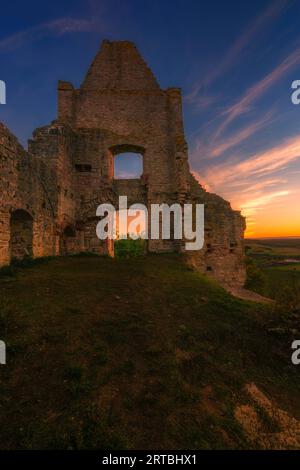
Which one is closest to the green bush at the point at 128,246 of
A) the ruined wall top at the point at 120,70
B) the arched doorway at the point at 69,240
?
the arched doorway at the point at 69,240

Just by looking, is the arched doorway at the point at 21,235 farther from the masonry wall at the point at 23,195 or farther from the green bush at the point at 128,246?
the green bush at the point at 128,246

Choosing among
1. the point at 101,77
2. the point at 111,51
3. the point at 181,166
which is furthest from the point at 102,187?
the point at 111,51

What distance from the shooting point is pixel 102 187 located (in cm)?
1383

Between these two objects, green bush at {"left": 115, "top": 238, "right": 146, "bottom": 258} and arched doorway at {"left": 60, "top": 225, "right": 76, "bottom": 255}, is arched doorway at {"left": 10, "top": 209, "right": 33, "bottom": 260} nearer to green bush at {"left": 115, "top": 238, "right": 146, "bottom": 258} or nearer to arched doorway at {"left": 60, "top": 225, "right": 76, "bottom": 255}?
arched doorway at {"left": 60, "top": 225, "right": 76, "bottom": 255}

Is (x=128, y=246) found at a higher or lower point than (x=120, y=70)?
lower

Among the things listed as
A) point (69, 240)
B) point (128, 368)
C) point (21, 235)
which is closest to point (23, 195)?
point (21, 235)

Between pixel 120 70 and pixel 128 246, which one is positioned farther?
pixel 128 246

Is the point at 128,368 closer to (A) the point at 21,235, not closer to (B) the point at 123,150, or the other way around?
(A) the point at 21,235

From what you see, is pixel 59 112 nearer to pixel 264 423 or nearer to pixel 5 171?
pixel 5 171

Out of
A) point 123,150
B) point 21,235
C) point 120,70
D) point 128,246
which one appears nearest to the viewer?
point 21,235

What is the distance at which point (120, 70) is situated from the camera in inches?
601

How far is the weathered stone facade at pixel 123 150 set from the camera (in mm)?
13383

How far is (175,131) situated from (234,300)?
11.5m

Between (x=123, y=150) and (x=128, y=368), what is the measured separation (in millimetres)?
13904
